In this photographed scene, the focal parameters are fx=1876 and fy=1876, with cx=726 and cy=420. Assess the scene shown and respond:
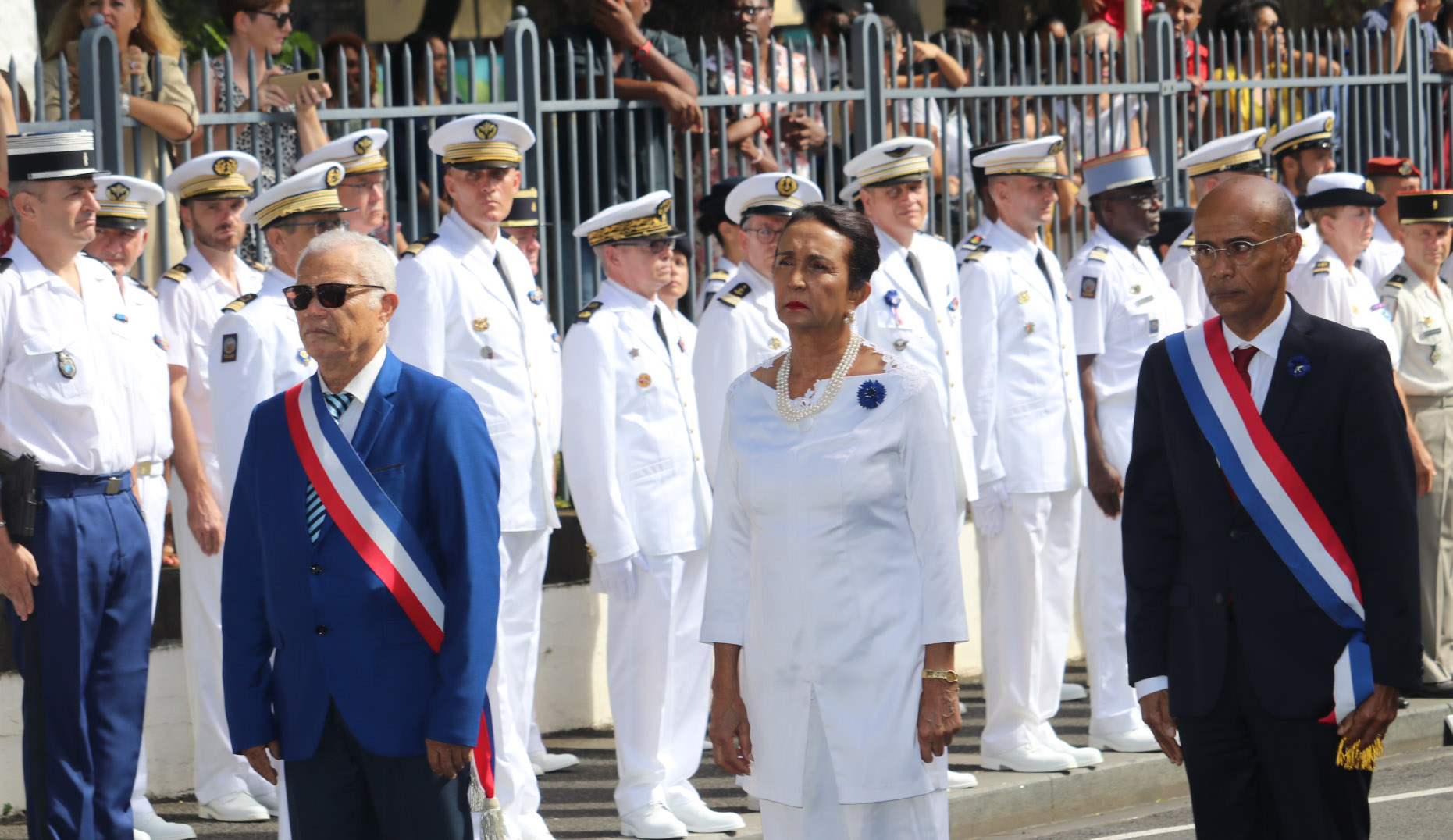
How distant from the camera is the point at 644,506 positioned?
22.5 feet

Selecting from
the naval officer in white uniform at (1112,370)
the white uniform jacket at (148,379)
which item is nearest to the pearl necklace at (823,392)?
the white uniform jacket at (148,379)

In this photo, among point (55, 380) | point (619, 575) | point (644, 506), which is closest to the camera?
point (55, 380)

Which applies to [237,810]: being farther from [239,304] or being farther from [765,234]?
[765,234]

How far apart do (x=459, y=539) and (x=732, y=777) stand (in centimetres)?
362

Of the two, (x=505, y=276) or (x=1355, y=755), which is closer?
(x=1355, y=755)

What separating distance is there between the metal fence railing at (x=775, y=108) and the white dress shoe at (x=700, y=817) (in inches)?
106

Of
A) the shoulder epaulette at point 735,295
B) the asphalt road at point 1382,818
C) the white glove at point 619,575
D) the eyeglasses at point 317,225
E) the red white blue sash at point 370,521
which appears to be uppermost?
the eyeglasses at point 317,225

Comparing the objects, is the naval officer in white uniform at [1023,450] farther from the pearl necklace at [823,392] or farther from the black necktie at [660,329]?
the pearl necklace at [823,392]

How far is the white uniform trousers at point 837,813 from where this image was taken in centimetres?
427

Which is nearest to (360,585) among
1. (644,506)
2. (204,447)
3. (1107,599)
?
(644,506)

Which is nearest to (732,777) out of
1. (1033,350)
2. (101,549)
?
(1033,350)

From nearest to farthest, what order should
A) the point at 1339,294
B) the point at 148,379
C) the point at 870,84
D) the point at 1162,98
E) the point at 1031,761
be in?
the point at 148,379, the point at 1031,761, the point at 1339,294, the point at 870,84, the point at 1162,98

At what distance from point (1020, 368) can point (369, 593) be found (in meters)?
4.13

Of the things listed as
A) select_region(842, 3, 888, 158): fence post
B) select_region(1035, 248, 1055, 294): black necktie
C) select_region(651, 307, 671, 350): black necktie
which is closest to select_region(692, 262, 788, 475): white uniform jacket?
select_region(651, 307, 671, 350): black necktie
